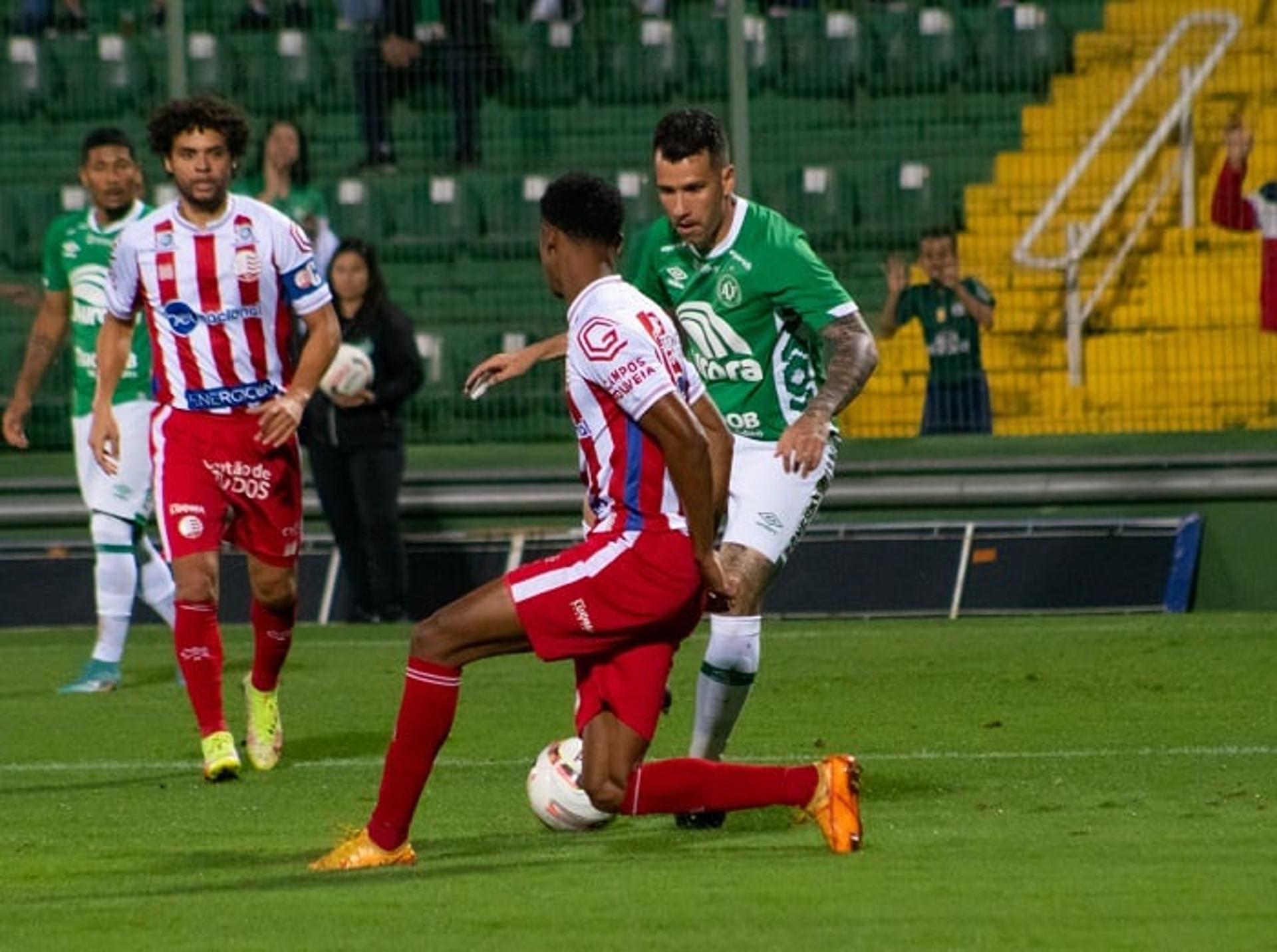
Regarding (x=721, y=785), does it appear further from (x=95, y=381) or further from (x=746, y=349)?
(x=95, y=381)

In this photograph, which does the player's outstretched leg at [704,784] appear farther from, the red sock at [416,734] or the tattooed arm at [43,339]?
the tattooed arm at [43,339]

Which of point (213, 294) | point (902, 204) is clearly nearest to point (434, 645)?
point (213, 294)

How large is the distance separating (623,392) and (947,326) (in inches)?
306

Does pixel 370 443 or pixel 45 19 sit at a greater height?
pixel 45 19

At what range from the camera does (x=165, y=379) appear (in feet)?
30.1

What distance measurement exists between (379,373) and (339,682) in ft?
8.83

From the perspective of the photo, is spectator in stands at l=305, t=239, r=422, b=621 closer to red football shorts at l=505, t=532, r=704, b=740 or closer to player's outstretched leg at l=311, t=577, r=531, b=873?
player's outstretched leg at l=311, t=577, r=531, b=873

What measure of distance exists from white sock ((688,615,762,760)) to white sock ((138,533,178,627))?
457cm

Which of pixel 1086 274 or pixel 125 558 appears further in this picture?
pixel 1086 274

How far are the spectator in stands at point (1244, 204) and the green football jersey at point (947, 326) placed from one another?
1256 mm

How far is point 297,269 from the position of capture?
9258 millimetres

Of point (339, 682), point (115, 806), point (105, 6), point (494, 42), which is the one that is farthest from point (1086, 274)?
point (115, 806)

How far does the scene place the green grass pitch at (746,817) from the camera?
605 centimetres

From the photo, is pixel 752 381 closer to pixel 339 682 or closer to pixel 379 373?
pixel 339 682
